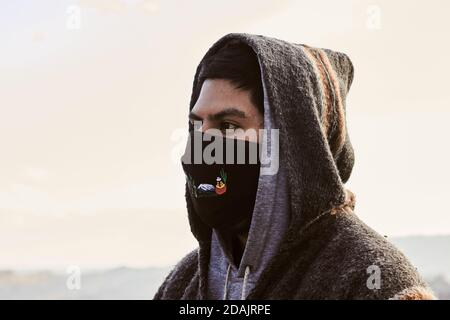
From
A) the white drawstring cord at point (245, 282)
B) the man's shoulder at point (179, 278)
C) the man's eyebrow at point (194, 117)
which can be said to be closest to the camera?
the white drawstring cord at point (245, 282)

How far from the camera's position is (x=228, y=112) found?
3041 millimetres

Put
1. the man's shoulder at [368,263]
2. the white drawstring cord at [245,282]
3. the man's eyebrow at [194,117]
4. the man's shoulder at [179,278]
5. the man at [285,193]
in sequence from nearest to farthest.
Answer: the man's shoulder at [368,263] → the man at [285,193] → the white drawstring cord at [245,282] → the man's eyebrow at [194,117] → the man's shoulder at [179,278]

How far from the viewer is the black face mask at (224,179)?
3082mm

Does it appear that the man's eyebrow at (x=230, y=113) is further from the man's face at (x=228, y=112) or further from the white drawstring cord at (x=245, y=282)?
the white drawstring cord at (x=245, y=282)

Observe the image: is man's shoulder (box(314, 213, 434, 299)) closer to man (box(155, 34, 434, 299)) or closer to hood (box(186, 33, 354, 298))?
Result: man (box(155, 34, 434, 299))

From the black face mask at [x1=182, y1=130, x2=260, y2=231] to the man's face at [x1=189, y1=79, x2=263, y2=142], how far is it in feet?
0.14

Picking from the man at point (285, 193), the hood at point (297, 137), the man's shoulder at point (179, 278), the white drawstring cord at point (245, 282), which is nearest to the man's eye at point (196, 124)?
the man at point (285, 193)

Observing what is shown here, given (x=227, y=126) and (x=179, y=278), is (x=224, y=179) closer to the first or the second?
(x=227, y=126)

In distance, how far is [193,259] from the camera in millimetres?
3721

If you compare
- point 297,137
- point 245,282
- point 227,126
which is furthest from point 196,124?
point 245,282

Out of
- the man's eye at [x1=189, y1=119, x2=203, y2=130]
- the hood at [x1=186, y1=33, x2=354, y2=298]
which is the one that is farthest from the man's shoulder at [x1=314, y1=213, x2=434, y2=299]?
the man's eye at [x1=189, y1=119, x2=203, y2=130]
